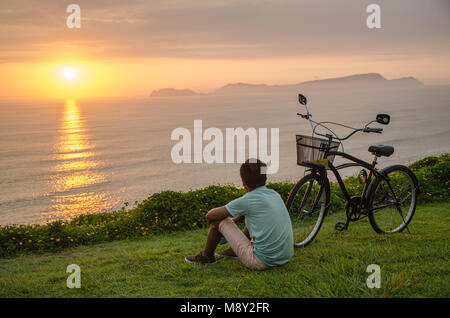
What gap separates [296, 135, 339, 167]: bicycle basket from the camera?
5344 mm

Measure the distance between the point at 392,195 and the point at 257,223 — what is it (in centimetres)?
283

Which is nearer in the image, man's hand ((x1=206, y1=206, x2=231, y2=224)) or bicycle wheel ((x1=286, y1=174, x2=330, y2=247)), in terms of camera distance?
man's hand ((x1=206, y1=206, x2=231, y2=224))

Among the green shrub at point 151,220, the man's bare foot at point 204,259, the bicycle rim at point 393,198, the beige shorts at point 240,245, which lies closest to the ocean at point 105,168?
the green shrub at point 151,220

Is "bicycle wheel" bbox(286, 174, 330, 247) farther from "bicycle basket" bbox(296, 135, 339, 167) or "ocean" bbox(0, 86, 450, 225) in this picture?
"ocean" bbox(0, 86, 450, 225)

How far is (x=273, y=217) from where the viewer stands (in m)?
4.52

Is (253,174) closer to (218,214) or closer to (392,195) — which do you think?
(218,214)

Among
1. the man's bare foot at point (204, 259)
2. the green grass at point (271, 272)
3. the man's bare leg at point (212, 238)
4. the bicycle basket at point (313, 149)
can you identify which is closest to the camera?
the green grass at point (271, 272)

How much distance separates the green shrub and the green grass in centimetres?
79

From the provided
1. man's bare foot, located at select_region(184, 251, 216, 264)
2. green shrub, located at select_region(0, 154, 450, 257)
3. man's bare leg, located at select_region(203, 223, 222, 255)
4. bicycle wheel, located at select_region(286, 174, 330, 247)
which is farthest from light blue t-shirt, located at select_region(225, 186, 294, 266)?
green shrub, located at select_region(0, 154, 450, 257)

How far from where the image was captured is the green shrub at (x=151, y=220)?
7383 millimetres

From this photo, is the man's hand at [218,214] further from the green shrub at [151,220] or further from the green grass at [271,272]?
the green shrub at [151,220]

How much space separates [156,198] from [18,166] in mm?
49532
